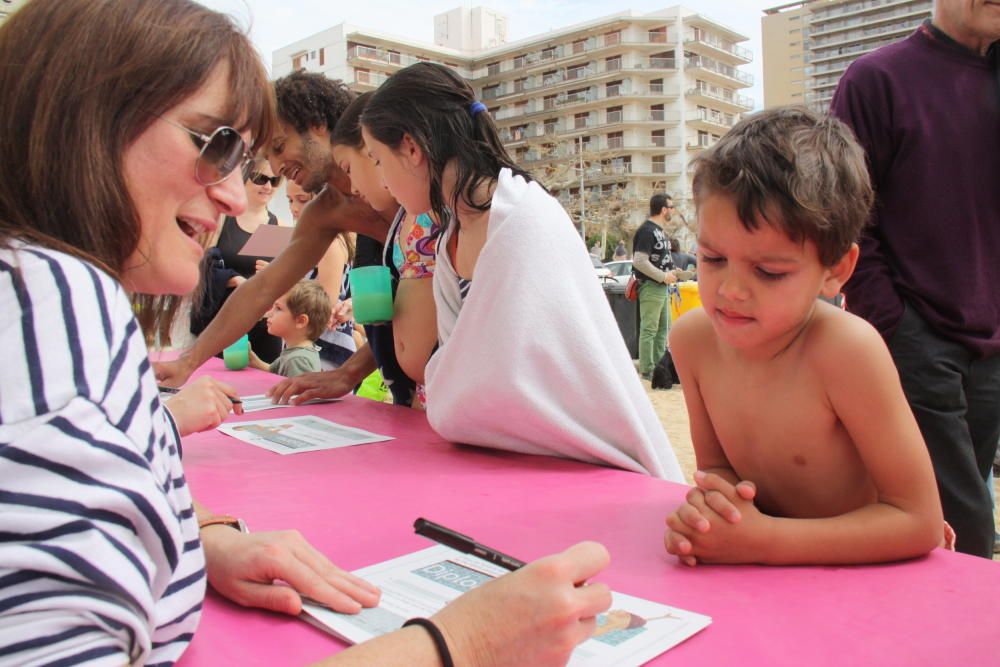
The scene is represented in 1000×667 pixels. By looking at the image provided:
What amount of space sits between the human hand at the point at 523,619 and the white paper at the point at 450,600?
0.31ft

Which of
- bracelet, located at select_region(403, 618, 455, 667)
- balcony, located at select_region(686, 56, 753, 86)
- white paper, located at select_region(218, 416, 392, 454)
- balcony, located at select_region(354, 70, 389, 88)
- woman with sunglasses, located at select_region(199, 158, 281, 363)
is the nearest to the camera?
bracelet, located at select_region(403, 618, 455, 667)

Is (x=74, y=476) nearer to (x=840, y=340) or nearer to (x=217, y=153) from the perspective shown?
(x=217, y=153)

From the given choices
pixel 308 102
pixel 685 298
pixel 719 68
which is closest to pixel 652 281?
pixel 685 298

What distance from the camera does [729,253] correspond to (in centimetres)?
105

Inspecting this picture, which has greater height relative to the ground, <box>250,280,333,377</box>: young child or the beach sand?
<box>250,280,333,377</box>: young child

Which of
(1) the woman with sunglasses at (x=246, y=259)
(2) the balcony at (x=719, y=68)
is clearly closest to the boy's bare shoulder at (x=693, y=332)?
(1) the woman with sunglasses at (x=246, y=259)

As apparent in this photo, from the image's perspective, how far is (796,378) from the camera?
106 centimetres

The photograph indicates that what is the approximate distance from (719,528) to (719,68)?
65044 mm

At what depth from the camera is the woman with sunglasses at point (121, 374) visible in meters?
0.47

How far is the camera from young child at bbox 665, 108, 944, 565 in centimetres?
92

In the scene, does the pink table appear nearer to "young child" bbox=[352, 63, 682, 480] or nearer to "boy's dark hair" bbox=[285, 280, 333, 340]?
"young child" bbox=[352, 63, 682, 480]

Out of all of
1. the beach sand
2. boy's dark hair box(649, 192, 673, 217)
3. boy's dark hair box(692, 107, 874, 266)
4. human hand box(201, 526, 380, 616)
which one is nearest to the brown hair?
human hand box(201, 526, 380, 616)

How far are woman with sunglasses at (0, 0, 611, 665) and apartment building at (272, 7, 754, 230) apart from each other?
48243 mm

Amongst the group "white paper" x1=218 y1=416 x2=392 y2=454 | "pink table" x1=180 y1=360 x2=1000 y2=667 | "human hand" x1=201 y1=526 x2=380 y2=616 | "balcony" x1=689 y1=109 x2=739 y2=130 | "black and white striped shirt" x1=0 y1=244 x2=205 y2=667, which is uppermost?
"balcony" x1=689 y1=109 x2=739 y2=130
